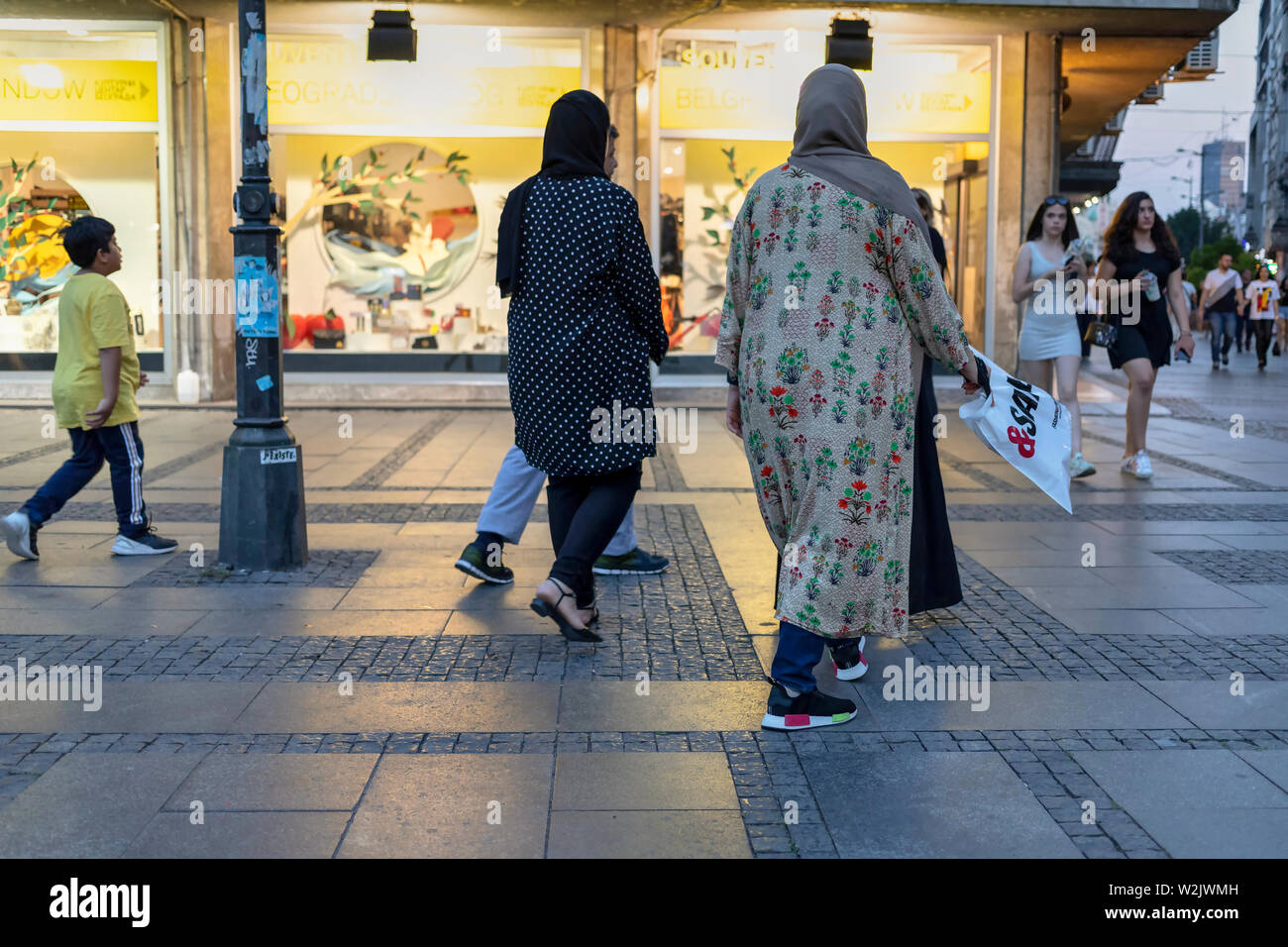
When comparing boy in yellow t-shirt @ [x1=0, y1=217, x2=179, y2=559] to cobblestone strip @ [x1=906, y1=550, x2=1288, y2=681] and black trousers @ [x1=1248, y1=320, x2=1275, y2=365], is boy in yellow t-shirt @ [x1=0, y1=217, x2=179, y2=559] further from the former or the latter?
black trousers @ [x1=1248, y1=320, x2=1275, y2=365]

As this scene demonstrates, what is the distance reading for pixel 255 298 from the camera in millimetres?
6305

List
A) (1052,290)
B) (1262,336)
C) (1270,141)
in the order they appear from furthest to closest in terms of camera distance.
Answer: (1270,141) → (1262,336) → (1052,290)

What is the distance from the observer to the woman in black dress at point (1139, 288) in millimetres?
9156

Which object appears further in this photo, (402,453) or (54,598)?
(402,453)

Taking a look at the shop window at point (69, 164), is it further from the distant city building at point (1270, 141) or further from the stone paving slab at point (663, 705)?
the distant city building at point (1270, 141)

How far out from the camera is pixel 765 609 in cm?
568

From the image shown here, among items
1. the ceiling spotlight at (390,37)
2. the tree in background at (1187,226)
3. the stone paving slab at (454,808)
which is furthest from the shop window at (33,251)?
the tree in background at (1187,226)

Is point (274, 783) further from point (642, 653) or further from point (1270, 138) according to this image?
point (1270, 138)

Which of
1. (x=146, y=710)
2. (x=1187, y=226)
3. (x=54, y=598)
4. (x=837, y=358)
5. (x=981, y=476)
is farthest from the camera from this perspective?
(x=1187, y=226)

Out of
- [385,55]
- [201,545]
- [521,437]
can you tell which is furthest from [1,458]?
[521,437]

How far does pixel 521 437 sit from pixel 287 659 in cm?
116

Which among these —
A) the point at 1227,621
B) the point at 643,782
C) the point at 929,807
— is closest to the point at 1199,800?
the point at 929,807

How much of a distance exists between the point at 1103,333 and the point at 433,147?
790 centimetres

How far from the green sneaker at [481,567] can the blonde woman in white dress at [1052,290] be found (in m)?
4.34
